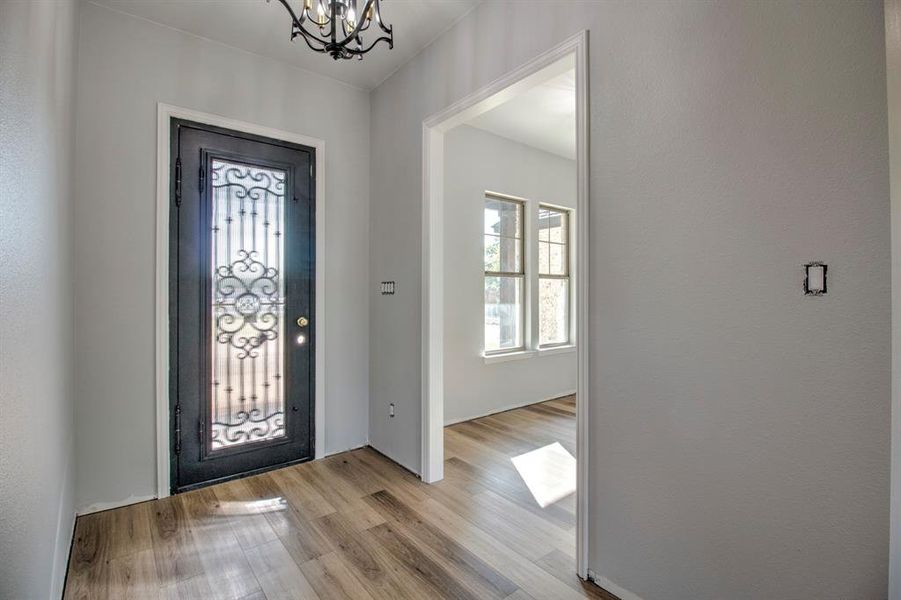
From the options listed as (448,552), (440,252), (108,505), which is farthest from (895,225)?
(108,505)

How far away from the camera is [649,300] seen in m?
1.67

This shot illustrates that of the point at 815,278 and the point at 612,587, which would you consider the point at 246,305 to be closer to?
the point at 612,587

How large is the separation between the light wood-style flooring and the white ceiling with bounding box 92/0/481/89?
2884 mm

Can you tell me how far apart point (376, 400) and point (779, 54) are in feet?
10.0

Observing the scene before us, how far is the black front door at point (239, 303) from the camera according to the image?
269cm

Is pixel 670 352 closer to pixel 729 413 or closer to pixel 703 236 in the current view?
pixel 729 413

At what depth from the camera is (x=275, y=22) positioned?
2.59 m

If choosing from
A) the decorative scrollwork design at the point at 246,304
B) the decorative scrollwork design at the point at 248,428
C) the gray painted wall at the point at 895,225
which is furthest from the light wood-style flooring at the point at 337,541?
the gray painted wall at the point at 895,225

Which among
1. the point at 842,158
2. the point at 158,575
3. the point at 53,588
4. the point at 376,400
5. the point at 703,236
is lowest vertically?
the point at 158,575

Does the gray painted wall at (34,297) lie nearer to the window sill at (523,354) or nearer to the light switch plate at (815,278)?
the light switch plate at (815,278)

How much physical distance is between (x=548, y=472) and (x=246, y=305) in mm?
2392

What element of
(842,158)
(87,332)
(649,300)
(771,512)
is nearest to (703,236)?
(649,300)

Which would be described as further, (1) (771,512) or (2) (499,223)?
(2) (499,223)

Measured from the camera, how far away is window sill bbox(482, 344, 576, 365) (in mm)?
4387
